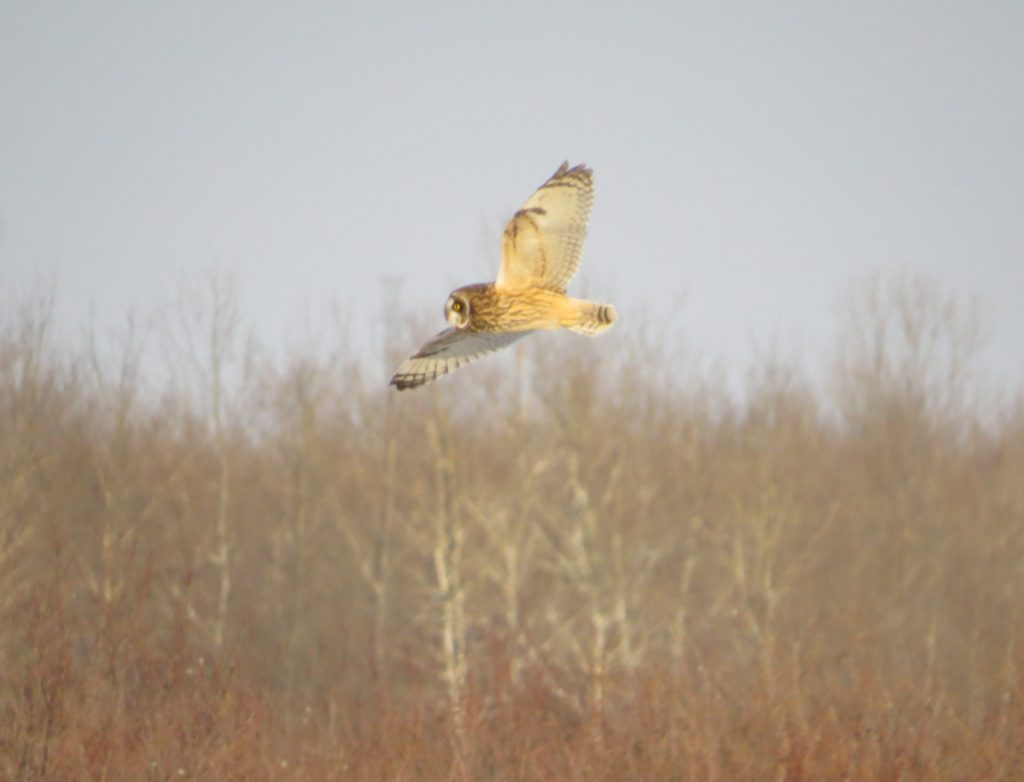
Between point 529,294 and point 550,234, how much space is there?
1.80 feet

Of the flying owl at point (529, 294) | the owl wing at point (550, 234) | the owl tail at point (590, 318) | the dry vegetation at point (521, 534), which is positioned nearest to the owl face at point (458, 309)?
the flying owl at point (529, 294)

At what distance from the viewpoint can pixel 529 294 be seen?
30.8 ft

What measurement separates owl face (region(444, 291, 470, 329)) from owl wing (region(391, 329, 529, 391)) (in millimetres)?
728

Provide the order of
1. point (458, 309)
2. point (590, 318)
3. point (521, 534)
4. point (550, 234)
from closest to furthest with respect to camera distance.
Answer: point (590, 318)
point (458, 309)
point (550, 234)
point (521, 534)

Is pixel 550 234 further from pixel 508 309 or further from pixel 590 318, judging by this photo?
pixel 590 318

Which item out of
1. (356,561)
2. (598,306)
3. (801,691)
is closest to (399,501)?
(356,561)

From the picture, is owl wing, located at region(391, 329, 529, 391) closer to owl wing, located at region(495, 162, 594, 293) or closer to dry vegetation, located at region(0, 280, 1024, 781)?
owl wing, located at region(495, 162, 594, 293)

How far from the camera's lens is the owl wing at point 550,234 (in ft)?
31.1

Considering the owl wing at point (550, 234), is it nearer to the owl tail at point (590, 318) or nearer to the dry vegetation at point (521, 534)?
the owl tail at point (590, 318)

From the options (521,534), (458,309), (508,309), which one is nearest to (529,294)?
(508,309)

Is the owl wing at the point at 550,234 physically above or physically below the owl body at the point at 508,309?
above

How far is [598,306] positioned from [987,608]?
3186 cm

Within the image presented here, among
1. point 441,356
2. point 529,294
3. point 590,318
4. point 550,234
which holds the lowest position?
point 590,318

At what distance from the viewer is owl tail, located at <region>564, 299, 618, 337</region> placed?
28.8ft
